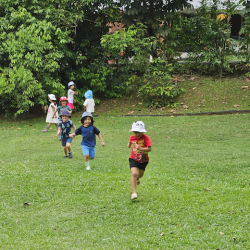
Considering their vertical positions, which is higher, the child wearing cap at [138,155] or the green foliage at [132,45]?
the green foliage at [132,45]

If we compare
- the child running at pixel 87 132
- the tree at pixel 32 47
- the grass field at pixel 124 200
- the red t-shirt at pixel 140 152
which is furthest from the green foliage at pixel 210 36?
the red t-shirt at pixel 140 152

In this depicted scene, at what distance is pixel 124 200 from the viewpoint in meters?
6.52

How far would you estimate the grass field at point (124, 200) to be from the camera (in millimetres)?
5066

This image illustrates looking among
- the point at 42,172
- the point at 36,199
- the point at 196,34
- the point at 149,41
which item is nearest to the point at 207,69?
the point at 196,34

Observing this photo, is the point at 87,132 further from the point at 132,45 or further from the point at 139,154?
the point at 132,45

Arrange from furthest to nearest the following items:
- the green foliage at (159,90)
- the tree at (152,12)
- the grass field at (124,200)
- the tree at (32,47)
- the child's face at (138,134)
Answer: the tree at (152,12) < the green foliage at (159,90) < the tree at (32,47) < the child's face at (138,134) < the grass field at (124,200)

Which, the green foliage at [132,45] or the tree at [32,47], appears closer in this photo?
the tree at [32,47]

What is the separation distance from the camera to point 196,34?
21641mm

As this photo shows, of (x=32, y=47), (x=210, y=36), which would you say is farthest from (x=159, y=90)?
(x=32, y=47)

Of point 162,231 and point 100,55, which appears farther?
point 100,55

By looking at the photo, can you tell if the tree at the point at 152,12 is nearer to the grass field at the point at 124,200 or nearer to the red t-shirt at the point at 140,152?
the grass field at the point at 124,200

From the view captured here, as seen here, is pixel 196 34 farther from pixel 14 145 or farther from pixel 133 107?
pixel 14 145

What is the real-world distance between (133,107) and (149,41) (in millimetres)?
3958

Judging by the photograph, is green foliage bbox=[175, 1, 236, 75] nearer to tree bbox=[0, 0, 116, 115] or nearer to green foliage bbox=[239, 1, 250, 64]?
green foliage bbox=[239, 1, 250, 64]
